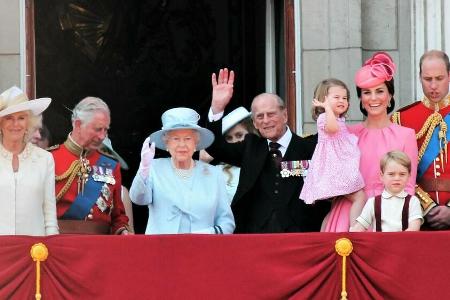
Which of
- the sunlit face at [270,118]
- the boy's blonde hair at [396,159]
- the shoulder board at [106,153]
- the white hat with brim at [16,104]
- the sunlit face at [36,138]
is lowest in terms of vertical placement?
the boy's blonde hair at [396,159]

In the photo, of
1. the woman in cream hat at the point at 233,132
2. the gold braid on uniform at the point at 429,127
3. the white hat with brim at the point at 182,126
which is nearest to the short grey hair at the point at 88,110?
the white hat with brim at the point at 182,126

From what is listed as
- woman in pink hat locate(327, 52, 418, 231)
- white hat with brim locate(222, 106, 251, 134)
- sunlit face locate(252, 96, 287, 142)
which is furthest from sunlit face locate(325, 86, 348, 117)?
white hat with brim locate(222, 106, 251, 134)

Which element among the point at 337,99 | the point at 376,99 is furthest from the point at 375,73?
the point at 337,99

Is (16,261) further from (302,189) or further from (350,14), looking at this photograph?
(350,14)

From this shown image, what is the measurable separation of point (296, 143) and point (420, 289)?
1.37 metres

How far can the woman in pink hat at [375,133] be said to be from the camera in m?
9.02

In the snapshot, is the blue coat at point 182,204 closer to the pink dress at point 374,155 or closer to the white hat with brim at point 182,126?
the white hat with brim at point 182,126

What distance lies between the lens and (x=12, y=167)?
348 inches

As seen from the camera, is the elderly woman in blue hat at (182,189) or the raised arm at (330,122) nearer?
the raised arm at (330,122)

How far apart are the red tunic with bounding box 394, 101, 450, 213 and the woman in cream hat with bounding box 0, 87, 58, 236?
7.24 ft

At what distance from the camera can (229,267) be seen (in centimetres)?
855

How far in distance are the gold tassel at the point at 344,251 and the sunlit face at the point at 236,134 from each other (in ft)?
6.16

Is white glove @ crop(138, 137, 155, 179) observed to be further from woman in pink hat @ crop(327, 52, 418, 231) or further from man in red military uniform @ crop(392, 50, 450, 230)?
man in red military uniform @ crop(392, 50, 450, 230)

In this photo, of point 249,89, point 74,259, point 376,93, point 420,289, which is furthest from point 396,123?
point 249,89
